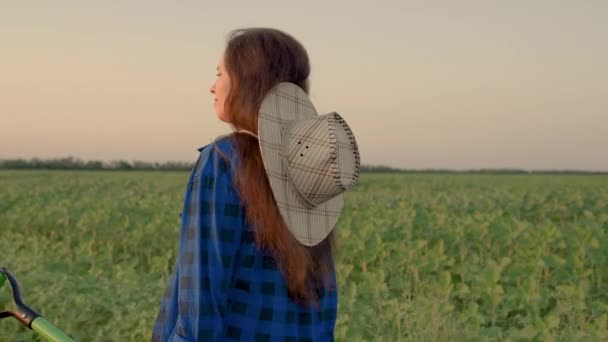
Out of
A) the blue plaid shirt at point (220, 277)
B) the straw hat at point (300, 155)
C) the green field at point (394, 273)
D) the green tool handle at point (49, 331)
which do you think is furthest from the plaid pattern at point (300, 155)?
the green tool handle at point (49, 331)

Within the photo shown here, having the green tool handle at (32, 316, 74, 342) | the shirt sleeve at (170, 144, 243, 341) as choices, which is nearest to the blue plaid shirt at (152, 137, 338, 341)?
the shirt sleeve at (170, 144, 243, 341)

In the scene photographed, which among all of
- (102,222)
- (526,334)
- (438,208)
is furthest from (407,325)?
(438,208)

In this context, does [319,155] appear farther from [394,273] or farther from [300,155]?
[394,273]

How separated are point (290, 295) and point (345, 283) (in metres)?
6.13

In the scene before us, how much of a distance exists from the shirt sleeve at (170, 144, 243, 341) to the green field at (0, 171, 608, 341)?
0.66 m

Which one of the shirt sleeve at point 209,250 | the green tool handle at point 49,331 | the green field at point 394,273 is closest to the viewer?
the shirt sleeve at point 209,250

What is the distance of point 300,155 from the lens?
2010 mm

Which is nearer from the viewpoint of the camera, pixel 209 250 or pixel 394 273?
pixel 209 250

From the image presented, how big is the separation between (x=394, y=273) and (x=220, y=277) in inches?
283

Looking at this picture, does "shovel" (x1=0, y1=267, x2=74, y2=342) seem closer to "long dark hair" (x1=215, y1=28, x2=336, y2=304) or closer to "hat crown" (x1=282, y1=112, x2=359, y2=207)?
"long dark hair" (x1=215, y1=28, x2=336, y2=304)

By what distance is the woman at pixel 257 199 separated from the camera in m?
1.93

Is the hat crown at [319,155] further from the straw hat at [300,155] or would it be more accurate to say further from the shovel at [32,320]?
the shovel at [32,320]

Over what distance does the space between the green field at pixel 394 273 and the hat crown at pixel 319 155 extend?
1.81ft

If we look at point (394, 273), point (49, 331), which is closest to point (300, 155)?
point (49, 331)
